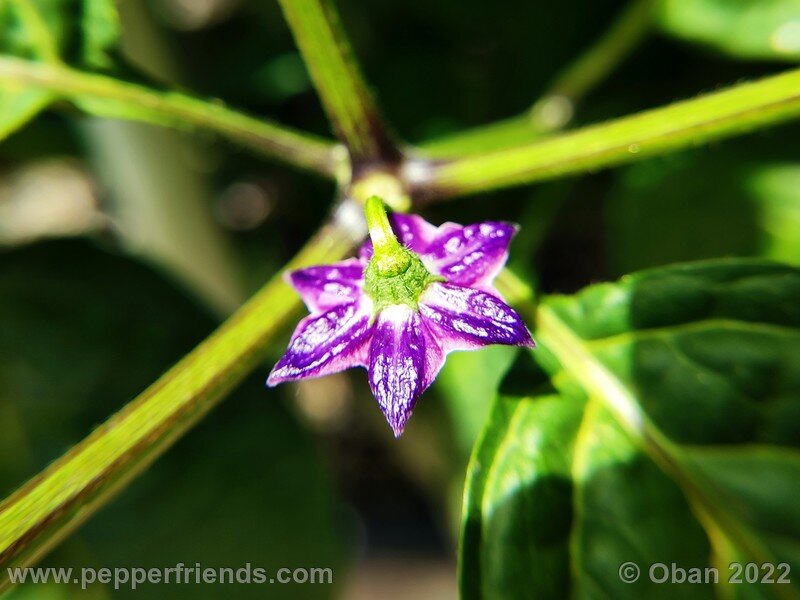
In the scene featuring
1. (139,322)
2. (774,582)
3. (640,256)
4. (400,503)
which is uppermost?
(400,503)

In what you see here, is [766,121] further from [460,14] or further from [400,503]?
[400,503]

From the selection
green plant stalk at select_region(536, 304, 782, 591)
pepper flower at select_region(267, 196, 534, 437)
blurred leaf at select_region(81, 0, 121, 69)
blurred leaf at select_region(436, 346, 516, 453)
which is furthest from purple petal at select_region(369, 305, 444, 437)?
blurred leaf at select_region(436, 346, 516, 453)

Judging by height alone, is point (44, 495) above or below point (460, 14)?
below

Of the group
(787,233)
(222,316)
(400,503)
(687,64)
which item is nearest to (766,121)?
(787,233)

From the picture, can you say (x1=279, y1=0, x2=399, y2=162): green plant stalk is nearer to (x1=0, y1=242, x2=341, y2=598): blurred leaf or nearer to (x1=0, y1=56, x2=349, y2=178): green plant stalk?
(x1=0, y1=56, x2=349, y2=178): green plant stalk

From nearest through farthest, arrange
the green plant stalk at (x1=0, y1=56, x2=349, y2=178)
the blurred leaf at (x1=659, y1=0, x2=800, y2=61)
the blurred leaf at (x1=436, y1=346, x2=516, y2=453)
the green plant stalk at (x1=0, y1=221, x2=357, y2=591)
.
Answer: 1. the green plant stalk at (x1=0, y1=221, x2=357, y2=591)
2. the green plant stalk at (x1=0, y1=56, x2=349, y2=178)
3. the blurred leaf at (x1=659, y1=0, x2=800, y2=61)
4. the blurred leaf at (x1=436, y1=346, x2=516, y2=453)

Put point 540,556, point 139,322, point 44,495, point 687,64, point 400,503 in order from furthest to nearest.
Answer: point 400,503
point 687,64
point 139,322
point 540,556
point 44,495

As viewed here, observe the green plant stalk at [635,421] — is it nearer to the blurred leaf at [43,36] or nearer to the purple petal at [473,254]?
the purple petal at [473,254]

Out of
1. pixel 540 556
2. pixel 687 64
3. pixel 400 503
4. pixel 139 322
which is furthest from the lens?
pixel 400 503
